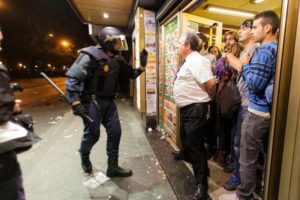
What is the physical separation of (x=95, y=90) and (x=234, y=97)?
5.36ft

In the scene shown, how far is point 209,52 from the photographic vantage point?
2861 millimetres

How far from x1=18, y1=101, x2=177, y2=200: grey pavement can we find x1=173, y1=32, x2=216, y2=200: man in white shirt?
1.67 ft

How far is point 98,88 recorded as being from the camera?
2303 mm

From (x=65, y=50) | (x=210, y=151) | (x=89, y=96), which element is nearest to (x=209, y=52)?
(x=210, y=151)

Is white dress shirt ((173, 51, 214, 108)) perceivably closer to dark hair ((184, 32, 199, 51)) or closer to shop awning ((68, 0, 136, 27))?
dark hair ((184, 32, 199, 51))

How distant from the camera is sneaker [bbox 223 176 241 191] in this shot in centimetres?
211

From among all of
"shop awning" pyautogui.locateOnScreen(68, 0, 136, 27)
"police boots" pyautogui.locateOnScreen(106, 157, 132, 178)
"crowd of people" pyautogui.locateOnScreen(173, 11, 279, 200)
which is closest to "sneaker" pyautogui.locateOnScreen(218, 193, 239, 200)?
"crowd of people" pyautogui.locateOnScreen(173, 11, 279, 200)

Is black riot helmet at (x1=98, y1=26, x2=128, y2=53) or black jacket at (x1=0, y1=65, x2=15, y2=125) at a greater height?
black riot helmet at (x1=98, y1=26, x2=128, y2=53)

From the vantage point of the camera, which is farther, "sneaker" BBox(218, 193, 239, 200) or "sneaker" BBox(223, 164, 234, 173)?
"sneaker" BBox(223, 164, 234, 173)

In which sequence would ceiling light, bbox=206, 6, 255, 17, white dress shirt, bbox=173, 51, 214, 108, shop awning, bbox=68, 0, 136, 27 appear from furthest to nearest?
shop awning, bbox=68, 0, 136, 27 < ceiling light, bbox=206, 6, 255, 17 < white dress shirt, bbox=173, 51, 214, 108

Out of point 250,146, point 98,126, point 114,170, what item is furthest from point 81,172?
point 250,146

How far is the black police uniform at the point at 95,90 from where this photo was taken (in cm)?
217

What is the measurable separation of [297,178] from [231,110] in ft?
3.76

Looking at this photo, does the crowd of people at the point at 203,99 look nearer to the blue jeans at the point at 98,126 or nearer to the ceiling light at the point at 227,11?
the blue jeans at the point at 98,126
